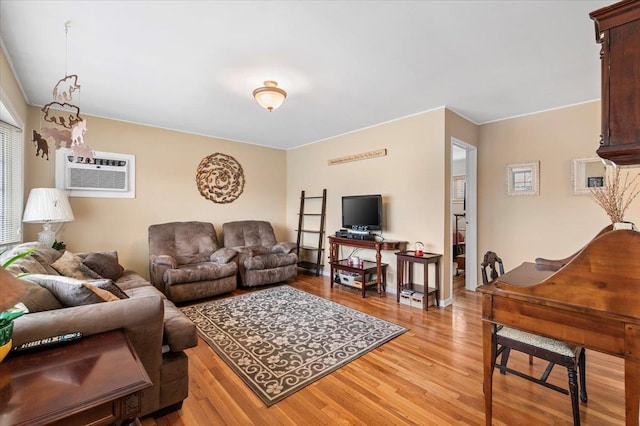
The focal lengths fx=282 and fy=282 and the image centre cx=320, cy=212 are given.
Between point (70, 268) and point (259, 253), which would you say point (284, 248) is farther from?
point (70, 268)

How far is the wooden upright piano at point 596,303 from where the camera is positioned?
3.82 feet

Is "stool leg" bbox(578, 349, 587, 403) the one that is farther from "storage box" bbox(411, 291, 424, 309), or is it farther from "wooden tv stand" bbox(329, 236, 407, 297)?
"wooden tv stand" bbox(329, 236, 407, 297)

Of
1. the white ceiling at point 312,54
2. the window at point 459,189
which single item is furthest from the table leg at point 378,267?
the window at point 459,189

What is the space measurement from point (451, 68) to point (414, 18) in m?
0.87

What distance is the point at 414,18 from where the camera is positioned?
1925mm

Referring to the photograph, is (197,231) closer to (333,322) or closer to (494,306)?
(333,322)

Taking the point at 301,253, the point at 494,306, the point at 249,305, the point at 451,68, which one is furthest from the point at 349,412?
the point at 301,253

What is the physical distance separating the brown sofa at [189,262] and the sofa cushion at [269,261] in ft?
0.77

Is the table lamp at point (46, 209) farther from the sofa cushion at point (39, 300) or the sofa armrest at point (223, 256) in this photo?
the sofa cushion at point (39, 300)

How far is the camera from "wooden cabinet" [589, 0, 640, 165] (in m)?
1.08

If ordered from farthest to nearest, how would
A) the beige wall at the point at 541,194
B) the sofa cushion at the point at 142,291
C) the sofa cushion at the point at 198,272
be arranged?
the sofa cushion at the point at 198,272 < the beige wall at the point at 541,194 < the sofa cushion at the point at 142,291

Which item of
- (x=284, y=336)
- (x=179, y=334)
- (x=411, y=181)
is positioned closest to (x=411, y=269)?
(x=411, y=181)

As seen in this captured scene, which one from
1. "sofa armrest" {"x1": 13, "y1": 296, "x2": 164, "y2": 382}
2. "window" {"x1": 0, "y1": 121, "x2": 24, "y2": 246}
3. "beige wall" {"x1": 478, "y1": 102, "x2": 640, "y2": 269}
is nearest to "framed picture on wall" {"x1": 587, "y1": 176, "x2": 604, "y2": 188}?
"beige wall" {"x1": 478, "y1": 102, "x2": 640, "y2": 269}

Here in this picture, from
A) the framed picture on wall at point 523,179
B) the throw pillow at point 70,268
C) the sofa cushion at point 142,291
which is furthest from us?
the framed picture on wall at point 523,179
